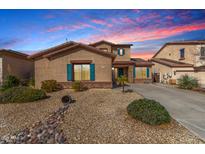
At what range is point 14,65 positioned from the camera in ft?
53.5

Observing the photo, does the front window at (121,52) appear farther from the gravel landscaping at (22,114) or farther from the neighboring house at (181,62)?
the gravel landscaping at (22,114)

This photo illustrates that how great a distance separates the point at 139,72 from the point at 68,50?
11697 millimetres

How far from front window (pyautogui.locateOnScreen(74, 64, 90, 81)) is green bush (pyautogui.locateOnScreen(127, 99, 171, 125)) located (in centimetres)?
821

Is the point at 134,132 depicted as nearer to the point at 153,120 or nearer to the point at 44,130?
the point at 153,120

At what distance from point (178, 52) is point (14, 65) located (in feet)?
76.8

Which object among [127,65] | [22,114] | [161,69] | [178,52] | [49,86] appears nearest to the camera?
[22,114]

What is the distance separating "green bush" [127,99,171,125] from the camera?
16.9ft

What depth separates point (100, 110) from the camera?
6.95 meters

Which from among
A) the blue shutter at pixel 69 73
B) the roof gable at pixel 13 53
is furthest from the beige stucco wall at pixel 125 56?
the roof gable at pixel 13 53

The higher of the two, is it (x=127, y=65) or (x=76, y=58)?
(x=76, y=58)

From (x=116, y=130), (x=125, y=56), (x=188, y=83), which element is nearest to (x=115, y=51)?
(x=125, y=56)

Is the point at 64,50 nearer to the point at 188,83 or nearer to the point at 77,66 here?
the point at 77,66

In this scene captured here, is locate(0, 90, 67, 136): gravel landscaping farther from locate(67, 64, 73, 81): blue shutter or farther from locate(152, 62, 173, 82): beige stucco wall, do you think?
locate(152, 62, 173, 82): beige stucco wall
